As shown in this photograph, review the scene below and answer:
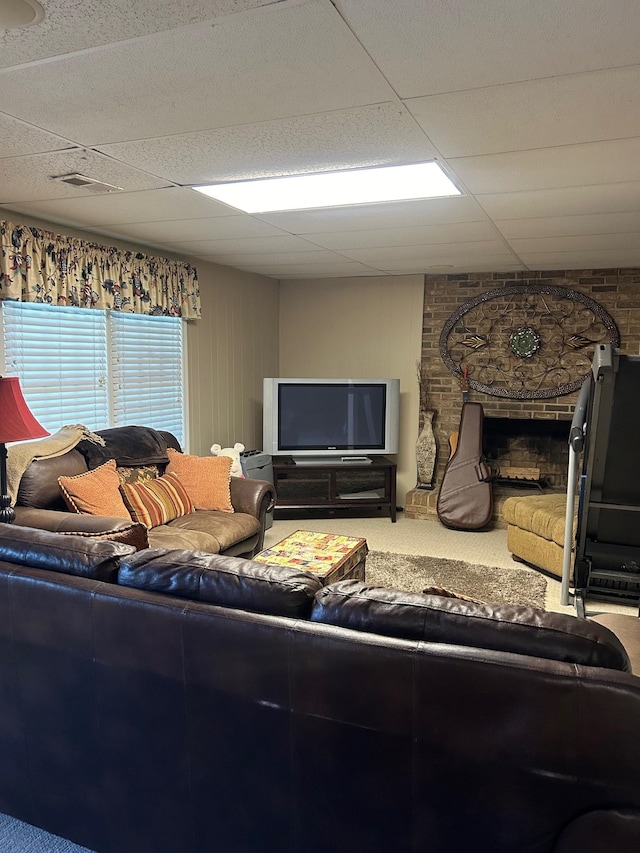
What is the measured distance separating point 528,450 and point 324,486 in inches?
76.3

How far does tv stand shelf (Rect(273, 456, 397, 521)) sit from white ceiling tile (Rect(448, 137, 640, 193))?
3154mm

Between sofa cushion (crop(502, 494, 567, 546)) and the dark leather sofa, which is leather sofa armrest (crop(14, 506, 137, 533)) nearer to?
the dark leather sofa

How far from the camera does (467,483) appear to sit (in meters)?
5.29

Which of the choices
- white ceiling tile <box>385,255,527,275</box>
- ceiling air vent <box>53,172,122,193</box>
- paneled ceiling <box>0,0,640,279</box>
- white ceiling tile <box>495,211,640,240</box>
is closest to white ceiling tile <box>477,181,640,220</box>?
paneled ceiling <box>0,0,640,279</box>

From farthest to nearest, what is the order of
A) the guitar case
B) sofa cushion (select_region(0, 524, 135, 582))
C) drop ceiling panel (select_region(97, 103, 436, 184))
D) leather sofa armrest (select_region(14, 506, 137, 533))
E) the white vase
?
the white vase, the guitar case, leather sofa armrest (select_region(14, 506, 137, 533)), drop ceiling panel (select_region(97, 103, 436, 184)), sofa cushion (select_region(0, 524, 135, 582))

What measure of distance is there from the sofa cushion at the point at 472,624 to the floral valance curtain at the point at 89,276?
106 inches

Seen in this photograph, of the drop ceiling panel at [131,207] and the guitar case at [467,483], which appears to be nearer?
the drop ceiling panel at [131,207]

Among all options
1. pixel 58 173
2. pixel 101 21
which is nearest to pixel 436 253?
pixel 58 173

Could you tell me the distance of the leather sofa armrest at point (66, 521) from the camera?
2842 mm

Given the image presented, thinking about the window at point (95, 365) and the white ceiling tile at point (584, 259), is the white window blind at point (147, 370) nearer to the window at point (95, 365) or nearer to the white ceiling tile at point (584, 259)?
the window at point (95, 365)

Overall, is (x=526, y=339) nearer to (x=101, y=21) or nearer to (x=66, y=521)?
(x=66, y=521)

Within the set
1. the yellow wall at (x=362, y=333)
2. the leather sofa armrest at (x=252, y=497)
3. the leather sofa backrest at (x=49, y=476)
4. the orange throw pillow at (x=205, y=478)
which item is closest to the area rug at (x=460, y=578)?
the leather sofa armrest at (x=252, y=497)

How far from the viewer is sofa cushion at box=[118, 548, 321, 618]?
1552mm

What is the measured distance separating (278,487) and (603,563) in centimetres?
283
